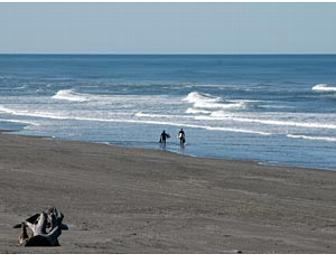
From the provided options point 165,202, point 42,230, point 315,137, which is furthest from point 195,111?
point 42,230

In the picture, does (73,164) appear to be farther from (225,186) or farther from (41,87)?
(41,87)

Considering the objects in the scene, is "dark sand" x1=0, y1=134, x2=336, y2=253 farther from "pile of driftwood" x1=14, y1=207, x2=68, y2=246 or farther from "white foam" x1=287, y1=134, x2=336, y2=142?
"white foam" x1=287, y1=134, x2=336, y2=142

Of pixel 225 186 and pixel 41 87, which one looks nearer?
pixel 225 186

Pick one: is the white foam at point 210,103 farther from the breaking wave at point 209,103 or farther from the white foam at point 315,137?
the white foam at point 315,137

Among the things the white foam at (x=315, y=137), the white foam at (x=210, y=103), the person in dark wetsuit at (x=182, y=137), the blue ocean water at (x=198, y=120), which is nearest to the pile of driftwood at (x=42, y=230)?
the blue ocean water at (x=198, y=120)

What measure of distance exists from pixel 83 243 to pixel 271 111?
38.5 metres

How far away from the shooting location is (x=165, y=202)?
18.9 meters

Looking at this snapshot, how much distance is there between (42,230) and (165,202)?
6.03 meters

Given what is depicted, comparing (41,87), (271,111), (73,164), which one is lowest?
(73,164)

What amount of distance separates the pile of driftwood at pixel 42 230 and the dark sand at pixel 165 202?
23 centimetres

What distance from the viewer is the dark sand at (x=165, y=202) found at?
14227mm

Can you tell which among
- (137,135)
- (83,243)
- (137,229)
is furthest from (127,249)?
(137,135)

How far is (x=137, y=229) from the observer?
50.6 ft

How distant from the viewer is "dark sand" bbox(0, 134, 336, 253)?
14227 millimetres
